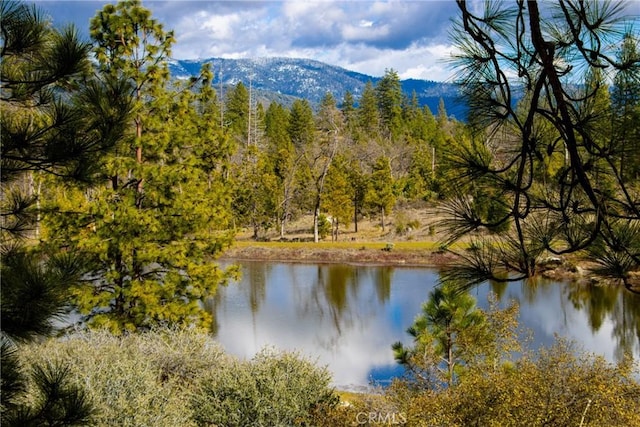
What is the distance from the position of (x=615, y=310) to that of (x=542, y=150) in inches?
613

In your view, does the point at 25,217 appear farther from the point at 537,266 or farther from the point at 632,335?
the point at 632,335

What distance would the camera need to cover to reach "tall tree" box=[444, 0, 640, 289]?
230 centimetres

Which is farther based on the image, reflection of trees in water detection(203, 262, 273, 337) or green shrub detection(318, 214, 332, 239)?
green shrub detection(318, 214, 332, 239)

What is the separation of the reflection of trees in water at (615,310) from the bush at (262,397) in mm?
8139

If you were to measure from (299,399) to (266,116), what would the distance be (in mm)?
48970

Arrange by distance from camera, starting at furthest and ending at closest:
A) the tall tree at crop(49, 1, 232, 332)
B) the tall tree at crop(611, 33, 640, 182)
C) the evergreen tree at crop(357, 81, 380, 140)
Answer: the evergreen tree at crop(357, 81, 380, 140) < the tall tree at crop(49, 1, 232, 332) < the tall tree at crop(611, 33, 640, 182)

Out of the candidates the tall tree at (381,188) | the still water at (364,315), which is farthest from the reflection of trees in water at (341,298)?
the tall tree at (381,188)

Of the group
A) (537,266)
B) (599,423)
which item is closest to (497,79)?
(537,266)

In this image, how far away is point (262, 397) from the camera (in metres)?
6.40

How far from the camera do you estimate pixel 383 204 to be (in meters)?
30.8

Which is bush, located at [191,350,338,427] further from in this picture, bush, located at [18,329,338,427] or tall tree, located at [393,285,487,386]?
tall tree, located at [393,285,487,386]

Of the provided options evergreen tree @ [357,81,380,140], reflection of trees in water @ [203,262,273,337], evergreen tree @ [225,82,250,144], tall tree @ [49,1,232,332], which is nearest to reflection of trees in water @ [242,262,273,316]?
reflection of trees in water @ [203,262,273,337]

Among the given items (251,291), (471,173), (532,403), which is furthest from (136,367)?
(251,291)

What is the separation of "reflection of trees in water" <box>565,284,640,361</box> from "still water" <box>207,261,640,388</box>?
0.03 metres
